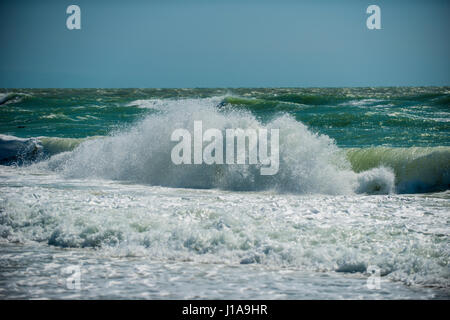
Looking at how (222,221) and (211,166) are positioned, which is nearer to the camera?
(222,221)

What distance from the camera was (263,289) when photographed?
162 inches

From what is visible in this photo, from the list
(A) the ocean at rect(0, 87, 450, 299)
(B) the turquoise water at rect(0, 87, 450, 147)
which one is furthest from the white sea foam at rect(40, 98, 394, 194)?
(B) the turquoise water at rect(0, 87, 450, 147)

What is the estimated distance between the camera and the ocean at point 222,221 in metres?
4.29

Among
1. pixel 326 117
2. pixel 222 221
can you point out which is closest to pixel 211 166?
pixel 222 221

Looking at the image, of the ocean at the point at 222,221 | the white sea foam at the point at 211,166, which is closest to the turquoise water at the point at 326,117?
the ocean at the point at 222,221

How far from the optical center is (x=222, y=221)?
5805 mm

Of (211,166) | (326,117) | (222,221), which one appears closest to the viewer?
(222,221)

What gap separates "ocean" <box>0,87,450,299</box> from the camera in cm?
429

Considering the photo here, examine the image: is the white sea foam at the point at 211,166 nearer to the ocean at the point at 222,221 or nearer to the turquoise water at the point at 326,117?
the ocean at the point at 222,221

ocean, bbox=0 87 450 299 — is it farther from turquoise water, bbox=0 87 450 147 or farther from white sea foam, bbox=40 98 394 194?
turquoise water, bbox=0 87 450 147

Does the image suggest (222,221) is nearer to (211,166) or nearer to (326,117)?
(211,166)

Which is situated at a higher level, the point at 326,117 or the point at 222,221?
the point at 326,117

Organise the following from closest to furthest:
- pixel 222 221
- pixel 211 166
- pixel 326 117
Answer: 1. pixel 222 221
2. pixel 211 166
3. pixel 326 117
